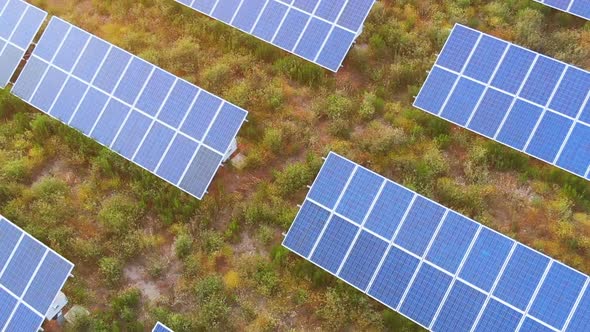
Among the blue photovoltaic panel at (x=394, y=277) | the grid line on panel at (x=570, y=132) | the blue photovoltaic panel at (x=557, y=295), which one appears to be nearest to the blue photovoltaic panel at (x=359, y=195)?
the blue photovoltaic panel at (x=394, y=277)

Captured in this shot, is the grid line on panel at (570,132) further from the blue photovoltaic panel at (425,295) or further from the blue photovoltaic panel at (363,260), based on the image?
the blue photovoltaic panel at (363,260)

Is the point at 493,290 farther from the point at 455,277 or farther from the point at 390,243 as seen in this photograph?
the point at 390,243

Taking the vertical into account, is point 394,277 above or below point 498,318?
below

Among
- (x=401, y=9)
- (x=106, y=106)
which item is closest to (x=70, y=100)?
(x=106, y=106)

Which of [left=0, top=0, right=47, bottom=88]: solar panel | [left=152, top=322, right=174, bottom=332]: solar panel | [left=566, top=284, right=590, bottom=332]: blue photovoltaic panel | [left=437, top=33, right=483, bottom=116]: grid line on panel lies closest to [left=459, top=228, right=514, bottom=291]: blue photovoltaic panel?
[left=566, top=284, right=590, bottom=332]: blue photovoltaic panel

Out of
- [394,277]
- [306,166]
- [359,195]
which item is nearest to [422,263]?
[394,277]
